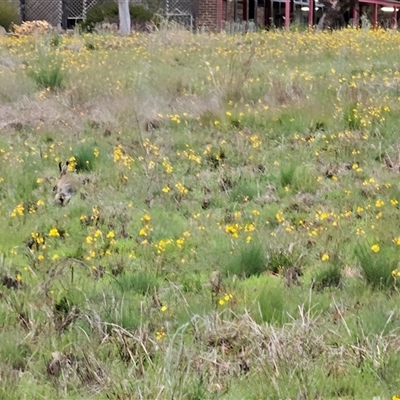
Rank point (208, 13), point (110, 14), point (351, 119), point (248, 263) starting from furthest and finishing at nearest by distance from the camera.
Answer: point (208, 13), point (110, 14), point (351, 119), point (248, 263)

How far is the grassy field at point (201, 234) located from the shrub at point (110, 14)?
12902 millimetres

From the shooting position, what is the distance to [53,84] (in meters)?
10.7

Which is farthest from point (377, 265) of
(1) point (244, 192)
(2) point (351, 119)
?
(2) point (351, 119)

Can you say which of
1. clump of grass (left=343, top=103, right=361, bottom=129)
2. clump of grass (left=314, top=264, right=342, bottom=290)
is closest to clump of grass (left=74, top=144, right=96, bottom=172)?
clump of grass (left=343, top=103, right=361, bottom=129)

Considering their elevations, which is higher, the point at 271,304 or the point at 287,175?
the point at 287,175

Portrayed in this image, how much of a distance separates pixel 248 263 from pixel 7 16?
23.5 metres

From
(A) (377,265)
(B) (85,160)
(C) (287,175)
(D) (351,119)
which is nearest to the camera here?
(A) (377,265)

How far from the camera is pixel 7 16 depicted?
2594cm

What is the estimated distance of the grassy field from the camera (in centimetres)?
330

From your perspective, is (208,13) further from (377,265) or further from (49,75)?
(377,265)

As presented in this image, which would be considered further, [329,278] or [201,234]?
[201,234]

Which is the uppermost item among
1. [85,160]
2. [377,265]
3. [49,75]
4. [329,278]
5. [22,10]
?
[22,10]

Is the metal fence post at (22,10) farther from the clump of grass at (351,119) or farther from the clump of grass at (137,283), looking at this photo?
the clump of grass at (137,283)

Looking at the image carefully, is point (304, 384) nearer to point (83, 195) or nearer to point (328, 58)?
point (83, 195)
